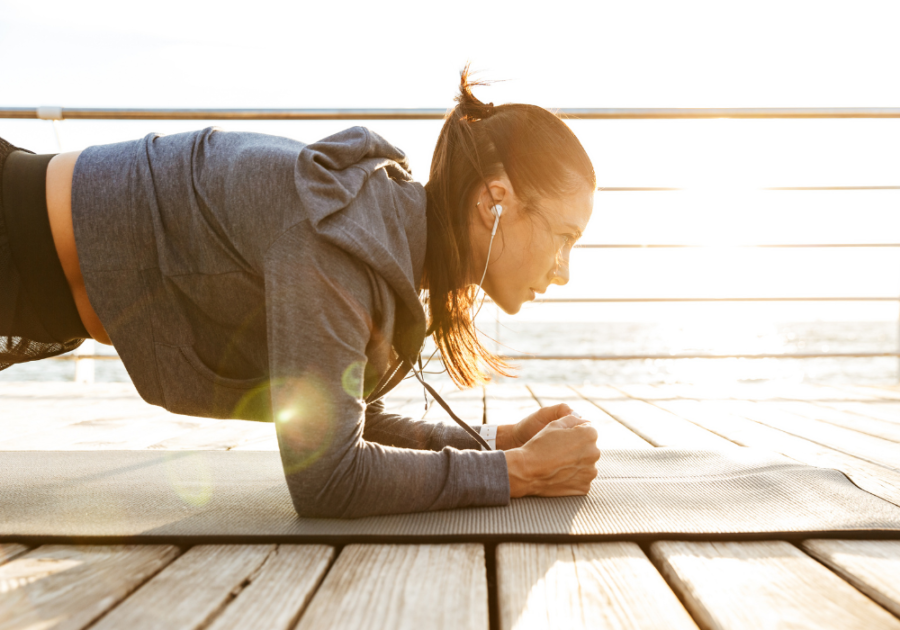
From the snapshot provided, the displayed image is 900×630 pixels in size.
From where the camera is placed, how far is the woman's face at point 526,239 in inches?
41.2

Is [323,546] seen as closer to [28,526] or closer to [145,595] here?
[145,595]

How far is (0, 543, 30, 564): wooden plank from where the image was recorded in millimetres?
691

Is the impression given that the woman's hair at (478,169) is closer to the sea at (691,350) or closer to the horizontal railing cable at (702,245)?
the horizontal railing cable at (702,245)

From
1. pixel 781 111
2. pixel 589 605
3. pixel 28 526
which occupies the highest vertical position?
pixel 781 111

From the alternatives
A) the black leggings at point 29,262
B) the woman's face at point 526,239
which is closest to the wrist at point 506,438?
the woman's face at point 526,239

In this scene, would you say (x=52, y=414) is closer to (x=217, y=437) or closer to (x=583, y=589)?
(x=217, y=437)

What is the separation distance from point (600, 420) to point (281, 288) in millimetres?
1157

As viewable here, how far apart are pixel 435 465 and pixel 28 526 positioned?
0.53m

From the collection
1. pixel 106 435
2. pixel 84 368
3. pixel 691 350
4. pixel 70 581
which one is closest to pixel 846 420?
pixel 70 581

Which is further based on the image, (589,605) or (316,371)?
(316,371)

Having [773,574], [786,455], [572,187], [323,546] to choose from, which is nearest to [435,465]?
[323,546]

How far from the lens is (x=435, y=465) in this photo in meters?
0.84

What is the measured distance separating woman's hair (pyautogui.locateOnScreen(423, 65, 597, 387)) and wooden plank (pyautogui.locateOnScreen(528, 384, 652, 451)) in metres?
0.41

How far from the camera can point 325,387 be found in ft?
2.45
